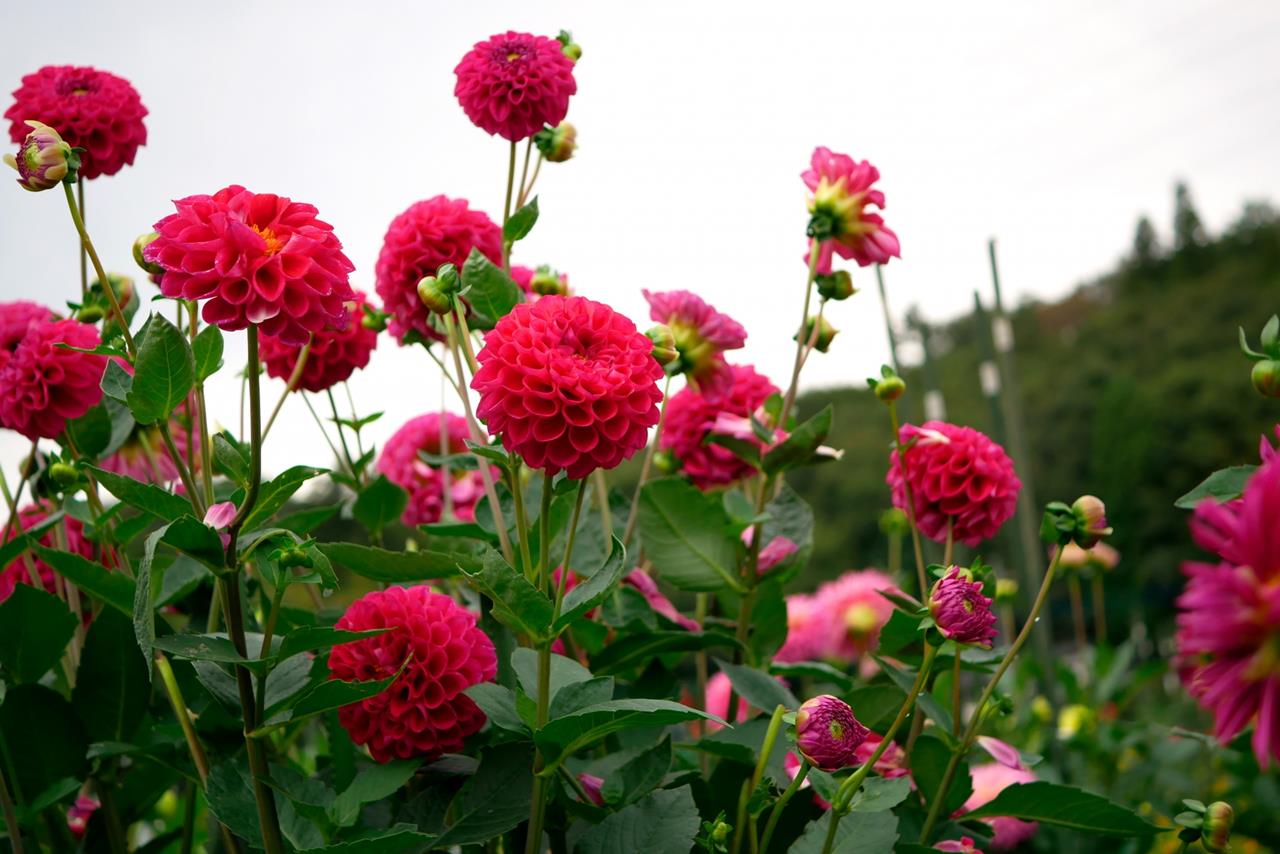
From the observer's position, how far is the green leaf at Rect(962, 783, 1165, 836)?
0.73 metres

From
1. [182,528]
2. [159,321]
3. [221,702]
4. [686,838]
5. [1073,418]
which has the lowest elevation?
[1073,418]

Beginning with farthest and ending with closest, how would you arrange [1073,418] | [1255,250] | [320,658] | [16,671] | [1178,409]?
1. [1255,250]
2. [1073,418]
3. [1178,409]
4. [16,671]
5. [320,658]

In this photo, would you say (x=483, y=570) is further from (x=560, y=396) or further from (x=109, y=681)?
(x=109, y=681)

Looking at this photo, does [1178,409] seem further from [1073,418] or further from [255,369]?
[255,369]

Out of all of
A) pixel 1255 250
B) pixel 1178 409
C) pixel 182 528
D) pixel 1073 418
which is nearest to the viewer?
pixel 182 528

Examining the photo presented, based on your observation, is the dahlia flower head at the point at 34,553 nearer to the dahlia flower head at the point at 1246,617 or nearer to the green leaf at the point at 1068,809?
the green leaf at the point at 1068,809

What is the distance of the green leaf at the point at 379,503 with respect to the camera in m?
0.96

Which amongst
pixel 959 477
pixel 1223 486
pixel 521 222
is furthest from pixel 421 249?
pixel 1223 486

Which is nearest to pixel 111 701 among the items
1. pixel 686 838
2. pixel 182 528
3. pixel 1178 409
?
pixel 182 528

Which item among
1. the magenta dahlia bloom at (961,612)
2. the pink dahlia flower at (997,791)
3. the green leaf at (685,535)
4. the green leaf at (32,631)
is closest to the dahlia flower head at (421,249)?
the green leaf at (685,535)

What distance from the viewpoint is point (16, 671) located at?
2.72 ft

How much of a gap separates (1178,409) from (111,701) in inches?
705

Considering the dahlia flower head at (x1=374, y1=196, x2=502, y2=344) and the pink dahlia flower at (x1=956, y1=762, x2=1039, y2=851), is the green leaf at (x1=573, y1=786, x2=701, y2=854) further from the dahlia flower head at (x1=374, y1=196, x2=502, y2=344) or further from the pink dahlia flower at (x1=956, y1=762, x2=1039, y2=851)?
the pink dahlia flower at (x1=956, y1=762, x2=1039, y2=851)

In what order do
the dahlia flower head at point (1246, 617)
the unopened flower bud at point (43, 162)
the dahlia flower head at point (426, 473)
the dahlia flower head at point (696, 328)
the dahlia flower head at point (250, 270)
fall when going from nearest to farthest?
the dahlia flower head at point (1246, 617), the dahlia flower head at point (250, 270), the unopened flower bud at point (43, 162), the dahlia flower head at point (696, 328), the dahlia flower head at point (426, 473)
